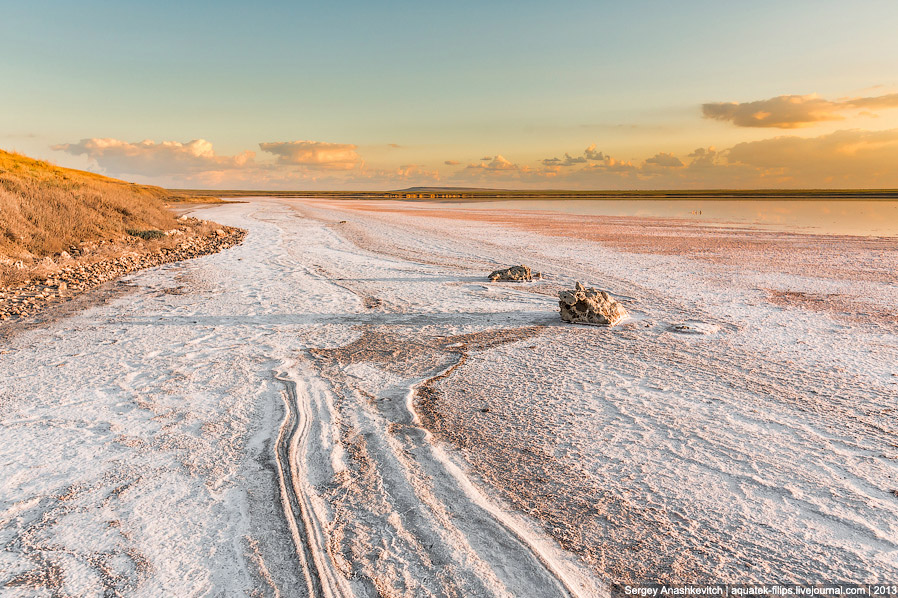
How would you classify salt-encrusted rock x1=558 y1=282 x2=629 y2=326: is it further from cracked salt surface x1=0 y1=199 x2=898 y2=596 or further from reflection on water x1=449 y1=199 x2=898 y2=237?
reflection on water x1=449 y1=199 x2=898 y2=237

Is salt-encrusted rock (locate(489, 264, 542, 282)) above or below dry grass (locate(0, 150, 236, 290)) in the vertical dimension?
below

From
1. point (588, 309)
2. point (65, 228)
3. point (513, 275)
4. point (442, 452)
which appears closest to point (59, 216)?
point (65, 228)

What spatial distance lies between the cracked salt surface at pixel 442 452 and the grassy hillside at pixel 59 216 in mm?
6328

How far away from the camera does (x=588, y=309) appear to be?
7.66m

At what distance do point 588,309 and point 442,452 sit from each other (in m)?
4.34

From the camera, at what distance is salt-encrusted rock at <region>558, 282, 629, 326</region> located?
763 centimetres

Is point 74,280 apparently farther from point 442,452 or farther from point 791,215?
point 791,215

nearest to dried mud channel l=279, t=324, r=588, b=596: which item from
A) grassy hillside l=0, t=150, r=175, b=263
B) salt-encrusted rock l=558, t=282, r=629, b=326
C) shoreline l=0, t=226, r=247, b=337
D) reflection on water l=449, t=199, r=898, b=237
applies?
salt-encrusted rock l=558, t=282, r=629, b=326

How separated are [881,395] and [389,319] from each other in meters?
6.07

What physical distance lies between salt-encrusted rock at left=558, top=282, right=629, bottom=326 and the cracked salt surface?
318 millimetres

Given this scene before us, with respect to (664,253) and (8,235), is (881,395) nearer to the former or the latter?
(664,253)

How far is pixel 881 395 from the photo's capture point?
195 inches

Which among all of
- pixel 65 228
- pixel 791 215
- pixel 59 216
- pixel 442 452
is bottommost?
pixel 442 452

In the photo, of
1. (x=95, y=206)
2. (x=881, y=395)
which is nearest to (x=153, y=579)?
(x=881, y=395)
